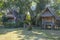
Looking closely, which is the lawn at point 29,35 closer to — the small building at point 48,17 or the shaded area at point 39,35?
the shaded area at point 39,35

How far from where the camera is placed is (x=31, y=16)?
44156mm

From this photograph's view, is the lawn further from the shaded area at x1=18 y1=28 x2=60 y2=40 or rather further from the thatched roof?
the thatched roof

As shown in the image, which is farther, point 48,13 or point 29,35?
point 48,13

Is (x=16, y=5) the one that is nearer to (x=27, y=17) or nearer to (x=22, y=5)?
(x=22, y=5)

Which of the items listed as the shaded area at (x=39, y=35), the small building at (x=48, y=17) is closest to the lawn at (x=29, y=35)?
the shaded area at (x=39, y=35)

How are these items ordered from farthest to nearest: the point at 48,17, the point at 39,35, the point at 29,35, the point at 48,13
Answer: the point at 48,17
the point at 48,13
the point at 39,35
the point at 29,35

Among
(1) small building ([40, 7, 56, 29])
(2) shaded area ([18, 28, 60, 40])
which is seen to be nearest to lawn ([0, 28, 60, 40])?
(2) shaded area ([18, 28, 60, 40])

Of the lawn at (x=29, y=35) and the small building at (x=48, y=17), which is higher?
the small building at (x=48, y=17)

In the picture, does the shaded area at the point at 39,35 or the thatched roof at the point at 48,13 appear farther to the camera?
the thatched roof at the point at 48,13

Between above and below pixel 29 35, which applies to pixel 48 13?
above

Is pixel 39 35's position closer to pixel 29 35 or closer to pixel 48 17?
pixel 29 35

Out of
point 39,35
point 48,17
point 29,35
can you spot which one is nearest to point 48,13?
point 48,17

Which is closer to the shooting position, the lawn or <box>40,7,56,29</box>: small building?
the lawn

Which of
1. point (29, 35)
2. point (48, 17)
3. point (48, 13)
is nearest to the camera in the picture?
point (29, 35)
